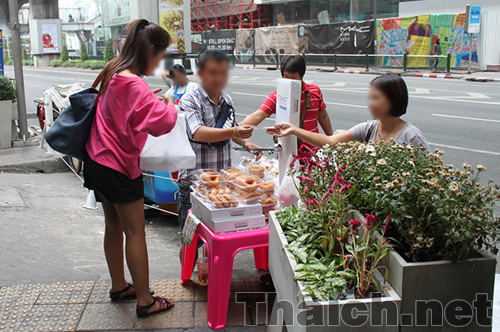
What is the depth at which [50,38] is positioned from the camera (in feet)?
154

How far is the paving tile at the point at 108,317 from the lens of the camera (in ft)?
10.7

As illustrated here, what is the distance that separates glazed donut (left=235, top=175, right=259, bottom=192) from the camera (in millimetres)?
3342

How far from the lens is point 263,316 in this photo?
343 cm

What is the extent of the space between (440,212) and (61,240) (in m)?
3.92

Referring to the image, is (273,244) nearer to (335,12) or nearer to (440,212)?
(440,212)

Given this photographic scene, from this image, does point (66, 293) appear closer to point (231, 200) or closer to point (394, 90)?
point (231, 200)

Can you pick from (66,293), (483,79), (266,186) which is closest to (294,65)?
(266,186)

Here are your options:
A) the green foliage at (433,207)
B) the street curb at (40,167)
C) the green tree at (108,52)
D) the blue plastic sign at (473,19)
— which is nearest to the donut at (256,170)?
the green foliage at (433,207)

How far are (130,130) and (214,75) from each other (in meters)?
0.75

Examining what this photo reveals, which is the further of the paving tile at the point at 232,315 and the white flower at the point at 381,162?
the paving tile at the point at 232,315

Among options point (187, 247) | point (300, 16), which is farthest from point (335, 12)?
point (187, 247)

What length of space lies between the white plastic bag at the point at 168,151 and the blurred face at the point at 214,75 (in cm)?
36

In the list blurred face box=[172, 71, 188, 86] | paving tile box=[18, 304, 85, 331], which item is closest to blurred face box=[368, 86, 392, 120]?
paving tile box=[18, 304, 85, 331]

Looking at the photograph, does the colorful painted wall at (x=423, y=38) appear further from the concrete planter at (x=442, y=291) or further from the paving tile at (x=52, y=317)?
the concrete planter at (x=442, y=291)
